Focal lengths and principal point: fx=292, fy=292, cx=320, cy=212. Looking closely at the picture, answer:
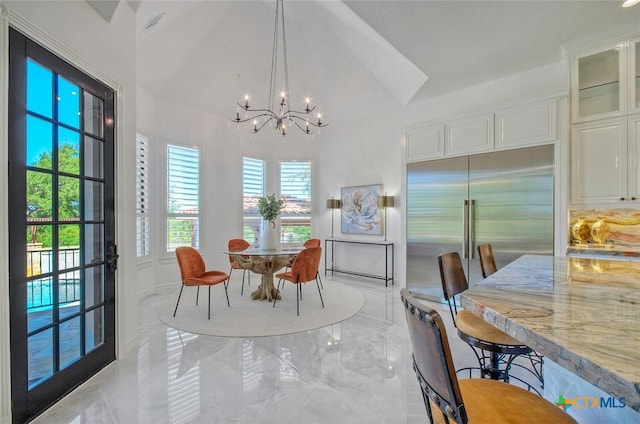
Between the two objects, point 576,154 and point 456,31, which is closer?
point 576,154

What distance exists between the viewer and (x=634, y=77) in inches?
117

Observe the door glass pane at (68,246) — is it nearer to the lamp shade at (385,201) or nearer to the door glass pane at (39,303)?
the door glass pane at (39,303)

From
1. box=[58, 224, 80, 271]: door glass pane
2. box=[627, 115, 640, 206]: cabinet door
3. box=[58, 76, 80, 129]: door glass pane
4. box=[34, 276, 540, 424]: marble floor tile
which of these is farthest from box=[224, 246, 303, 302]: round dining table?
box=[627, 115, 640, 206]: cabinet door

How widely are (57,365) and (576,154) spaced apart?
5.16 meters

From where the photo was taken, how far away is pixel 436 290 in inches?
168

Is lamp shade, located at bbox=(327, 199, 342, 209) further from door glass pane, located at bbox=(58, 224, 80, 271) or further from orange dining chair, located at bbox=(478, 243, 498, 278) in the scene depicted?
door glass pane, located at bbox=(58, 224, 80, 271)

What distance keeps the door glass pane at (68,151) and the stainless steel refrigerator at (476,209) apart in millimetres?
3977

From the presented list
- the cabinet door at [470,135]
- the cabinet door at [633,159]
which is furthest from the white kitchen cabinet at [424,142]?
the cabinet door at [633,159]

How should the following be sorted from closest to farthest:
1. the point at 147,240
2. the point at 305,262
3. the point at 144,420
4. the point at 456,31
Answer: the point at 144,420, the point at 456,31, the point at 305,262, the point at 147,240

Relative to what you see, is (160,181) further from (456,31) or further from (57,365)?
(456,31)

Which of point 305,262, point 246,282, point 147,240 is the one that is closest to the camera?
point 305,262

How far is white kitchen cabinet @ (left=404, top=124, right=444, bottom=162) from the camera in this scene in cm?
422

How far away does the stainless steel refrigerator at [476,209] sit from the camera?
3420mm

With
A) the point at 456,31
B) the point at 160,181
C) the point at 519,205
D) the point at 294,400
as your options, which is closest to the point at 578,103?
the point at 519,205
